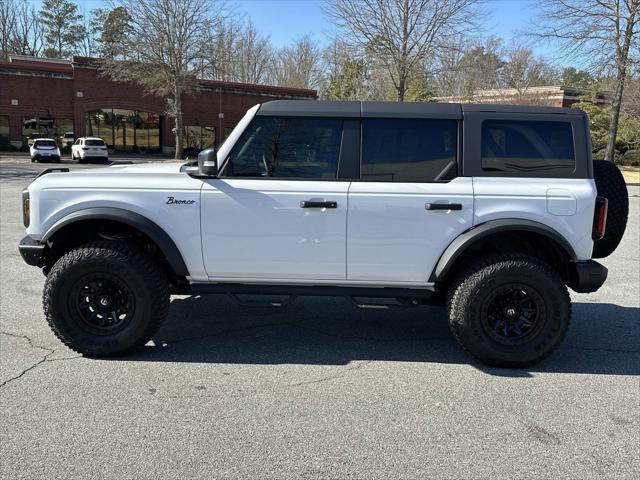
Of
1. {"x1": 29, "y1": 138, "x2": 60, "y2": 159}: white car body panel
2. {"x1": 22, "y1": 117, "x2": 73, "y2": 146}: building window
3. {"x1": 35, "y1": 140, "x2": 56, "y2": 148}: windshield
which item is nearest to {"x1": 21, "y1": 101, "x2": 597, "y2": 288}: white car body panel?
{"x1": 29, "y1": 138, "x2": 60, "y2": 159}: white car body panel

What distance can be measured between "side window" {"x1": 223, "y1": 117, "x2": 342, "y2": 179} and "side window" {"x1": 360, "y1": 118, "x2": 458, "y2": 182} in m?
0.26

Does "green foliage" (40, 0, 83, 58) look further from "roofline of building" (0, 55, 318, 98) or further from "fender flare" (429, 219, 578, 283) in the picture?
"fender flare" (429, 219, 578, 283)

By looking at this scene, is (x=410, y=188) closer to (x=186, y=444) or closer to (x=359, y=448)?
(x=359, y=448)

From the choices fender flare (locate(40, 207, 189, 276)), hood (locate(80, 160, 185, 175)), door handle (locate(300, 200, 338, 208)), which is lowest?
fender flare (locate(40, 207, 189, 276))

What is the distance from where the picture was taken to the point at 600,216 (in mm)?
4055

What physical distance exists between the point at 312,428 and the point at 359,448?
13.4 inches

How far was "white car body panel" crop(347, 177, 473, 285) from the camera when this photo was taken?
4.00 meters

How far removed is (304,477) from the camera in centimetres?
274

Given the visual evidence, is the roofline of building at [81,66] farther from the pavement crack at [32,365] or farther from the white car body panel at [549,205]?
the white car body panel at [549,205]

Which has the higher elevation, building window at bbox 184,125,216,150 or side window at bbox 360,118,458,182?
building window at bbox 184,125,216,150

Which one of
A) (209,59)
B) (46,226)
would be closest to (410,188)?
(46,226)

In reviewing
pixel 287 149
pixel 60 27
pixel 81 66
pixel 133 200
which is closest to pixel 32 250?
pixel 133 200

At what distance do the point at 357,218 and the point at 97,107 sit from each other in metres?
38.8

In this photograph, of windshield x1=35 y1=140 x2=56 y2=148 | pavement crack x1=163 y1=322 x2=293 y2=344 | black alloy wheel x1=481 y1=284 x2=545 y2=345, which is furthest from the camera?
windshield x1=35 y1=140 x2=56 y2=148
